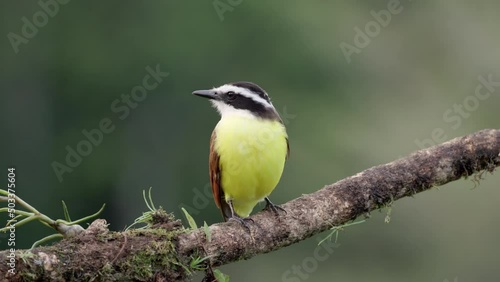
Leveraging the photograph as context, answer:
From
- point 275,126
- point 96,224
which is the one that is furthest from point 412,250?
point 96,224

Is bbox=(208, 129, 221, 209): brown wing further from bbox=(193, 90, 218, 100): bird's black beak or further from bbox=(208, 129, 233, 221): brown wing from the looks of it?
bbox=(193, 90, 218, 100): bird's black beak

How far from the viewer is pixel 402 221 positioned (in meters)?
22.3
